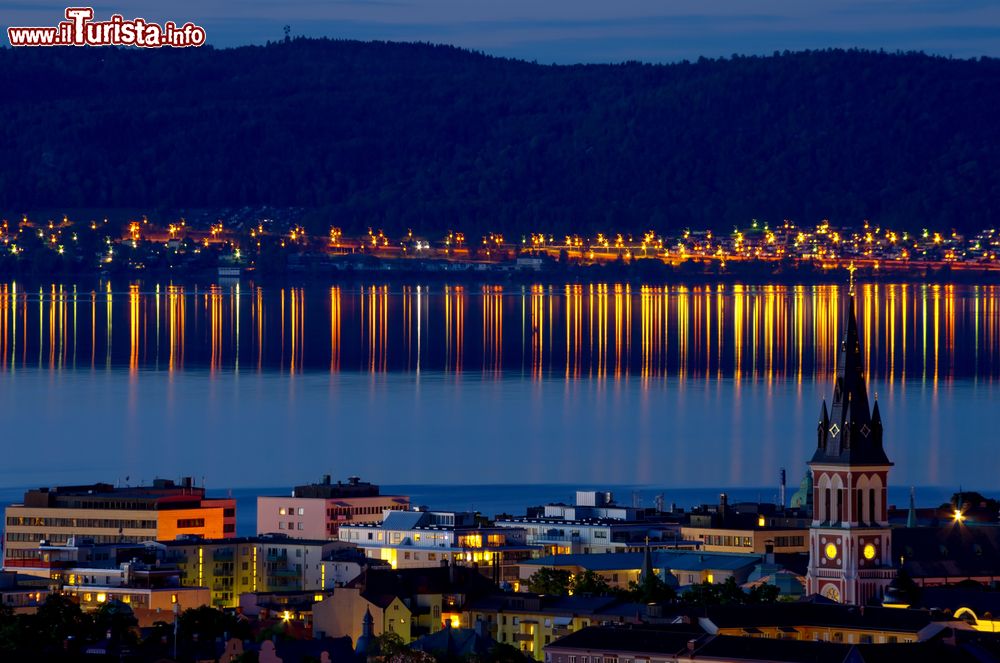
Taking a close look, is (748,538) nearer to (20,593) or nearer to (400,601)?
(400,601)

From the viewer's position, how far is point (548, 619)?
35.9 m

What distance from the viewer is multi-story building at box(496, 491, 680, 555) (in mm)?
48094

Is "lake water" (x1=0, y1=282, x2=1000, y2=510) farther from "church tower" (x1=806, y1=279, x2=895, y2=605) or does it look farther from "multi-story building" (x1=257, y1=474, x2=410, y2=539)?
"church tower" (x1=806, y1=279, x2=895, y2=605)

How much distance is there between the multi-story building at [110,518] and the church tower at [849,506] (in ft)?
49.4

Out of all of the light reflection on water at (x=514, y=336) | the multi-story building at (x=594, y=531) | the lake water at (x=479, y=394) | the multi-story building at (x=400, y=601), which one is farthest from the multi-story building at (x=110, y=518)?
the light reflection on water at (x=514, y=336)

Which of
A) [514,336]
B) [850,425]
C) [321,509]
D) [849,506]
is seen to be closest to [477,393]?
[514,336]

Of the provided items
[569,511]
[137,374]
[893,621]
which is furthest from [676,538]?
[137,374]

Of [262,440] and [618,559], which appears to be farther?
[262,440]

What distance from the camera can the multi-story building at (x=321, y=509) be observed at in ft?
171

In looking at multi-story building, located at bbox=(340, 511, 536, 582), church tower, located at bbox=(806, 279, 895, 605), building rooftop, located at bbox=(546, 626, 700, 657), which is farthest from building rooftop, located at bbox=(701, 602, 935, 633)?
multi-story building, located at bbox=(340, 511, 536, 582)

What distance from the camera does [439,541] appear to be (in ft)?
156

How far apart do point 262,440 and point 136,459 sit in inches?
170

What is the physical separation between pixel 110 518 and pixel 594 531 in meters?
7.60

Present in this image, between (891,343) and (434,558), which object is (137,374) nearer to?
(891,343)
